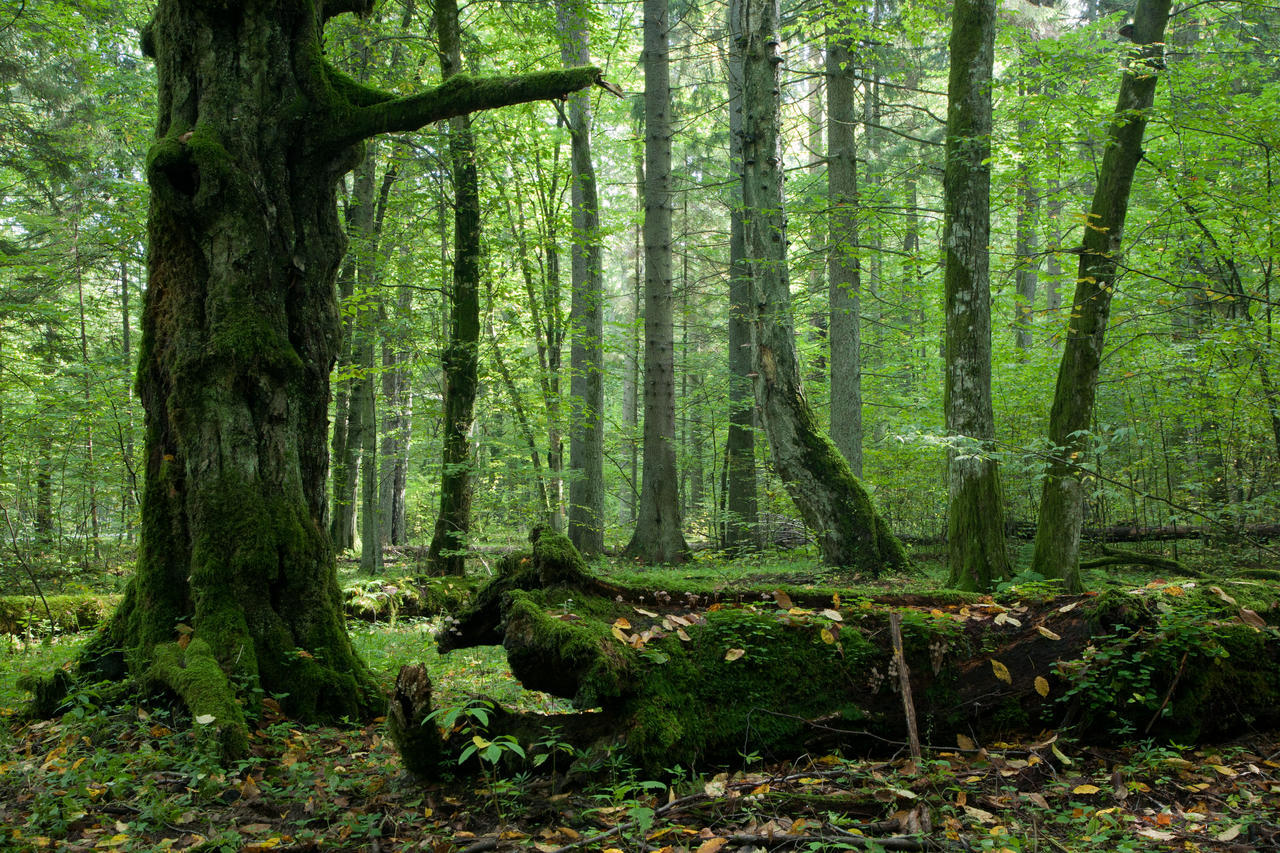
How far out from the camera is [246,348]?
14.6 feet

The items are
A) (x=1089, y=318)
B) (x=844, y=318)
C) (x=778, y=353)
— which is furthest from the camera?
(x=844, y=318)

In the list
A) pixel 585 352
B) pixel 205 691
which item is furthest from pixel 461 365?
pixel 585 352

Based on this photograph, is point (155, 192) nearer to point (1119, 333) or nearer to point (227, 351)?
point (227, 351)

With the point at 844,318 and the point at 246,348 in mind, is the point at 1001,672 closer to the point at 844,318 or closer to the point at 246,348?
the point at 246,348

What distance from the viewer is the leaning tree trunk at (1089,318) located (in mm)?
6930

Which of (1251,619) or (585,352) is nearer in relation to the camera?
(1251,619)

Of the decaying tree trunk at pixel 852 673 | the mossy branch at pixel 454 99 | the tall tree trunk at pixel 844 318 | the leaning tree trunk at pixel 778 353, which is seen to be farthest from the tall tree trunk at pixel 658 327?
the decaying tree trunk at pixel 852 673

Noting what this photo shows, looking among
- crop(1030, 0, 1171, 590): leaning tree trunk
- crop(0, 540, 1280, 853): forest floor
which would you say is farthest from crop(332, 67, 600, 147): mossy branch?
crop(1030, 0, 1171, 590): leaning tree trunk

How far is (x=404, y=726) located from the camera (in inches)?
125

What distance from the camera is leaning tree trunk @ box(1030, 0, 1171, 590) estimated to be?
6.93 meters

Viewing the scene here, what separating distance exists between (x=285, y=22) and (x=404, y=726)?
15.5 ft

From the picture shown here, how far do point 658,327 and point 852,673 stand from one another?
31.2 feet

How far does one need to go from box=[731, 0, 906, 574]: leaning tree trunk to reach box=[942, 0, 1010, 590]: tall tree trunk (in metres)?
1.93

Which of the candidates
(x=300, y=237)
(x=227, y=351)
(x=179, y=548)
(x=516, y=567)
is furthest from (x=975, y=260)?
(x=179, y=548)
